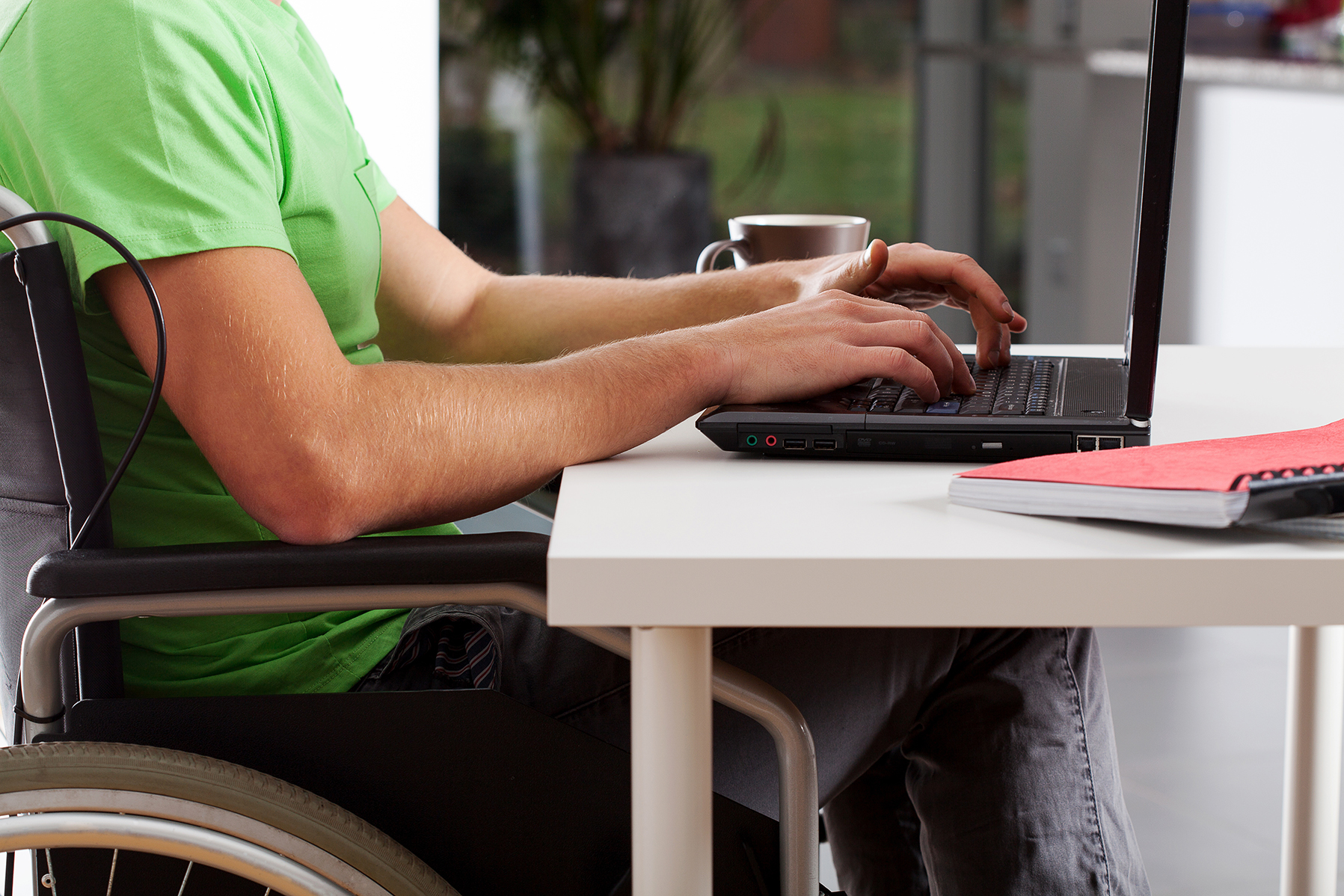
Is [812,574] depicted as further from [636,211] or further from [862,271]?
[636,211]

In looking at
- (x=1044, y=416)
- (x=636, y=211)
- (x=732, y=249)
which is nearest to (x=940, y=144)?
(x=636, y=211)

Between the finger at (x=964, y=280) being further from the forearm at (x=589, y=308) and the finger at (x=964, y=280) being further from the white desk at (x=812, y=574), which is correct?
the white desk at (x=812, y=574)

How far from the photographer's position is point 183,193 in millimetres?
737

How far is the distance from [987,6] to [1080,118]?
2.85ft

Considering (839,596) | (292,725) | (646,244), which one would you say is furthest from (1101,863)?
(646,244)

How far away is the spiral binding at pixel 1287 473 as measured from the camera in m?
0.55

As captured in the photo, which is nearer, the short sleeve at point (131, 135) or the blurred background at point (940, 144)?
the short sleeve at point (131, 135)

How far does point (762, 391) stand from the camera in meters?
0.82

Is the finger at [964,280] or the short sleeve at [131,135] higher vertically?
the short sleeve at [131,135]

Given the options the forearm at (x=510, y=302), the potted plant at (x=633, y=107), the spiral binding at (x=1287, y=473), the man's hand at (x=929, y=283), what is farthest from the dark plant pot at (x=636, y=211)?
the spiral binding at (x=1287, y=473)

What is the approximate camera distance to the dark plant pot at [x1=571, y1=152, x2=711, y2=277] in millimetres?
4160

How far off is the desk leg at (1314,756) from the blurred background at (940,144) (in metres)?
1.34

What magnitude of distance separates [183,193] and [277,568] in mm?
224

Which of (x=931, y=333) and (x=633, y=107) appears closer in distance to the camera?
(x=931, y=333)
